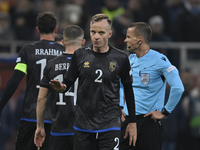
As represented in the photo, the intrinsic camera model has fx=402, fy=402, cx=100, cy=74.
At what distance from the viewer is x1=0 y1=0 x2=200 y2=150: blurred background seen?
9.44 m

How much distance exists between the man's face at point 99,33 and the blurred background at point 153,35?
5.01 meters

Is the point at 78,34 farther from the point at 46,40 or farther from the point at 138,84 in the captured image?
the point at 138,84

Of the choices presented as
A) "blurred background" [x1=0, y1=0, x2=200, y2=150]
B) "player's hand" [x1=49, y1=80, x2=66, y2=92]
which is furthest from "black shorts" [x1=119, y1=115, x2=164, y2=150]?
"blurred background" [x1=0, y1=0, x2=200, y2=150]

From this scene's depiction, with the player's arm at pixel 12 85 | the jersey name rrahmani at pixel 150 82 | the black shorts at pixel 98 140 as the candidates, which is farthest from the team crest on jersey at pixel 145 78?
the player's arm at pixel 12 85

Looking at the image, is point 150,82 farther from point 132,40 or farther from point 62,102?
point 62,102

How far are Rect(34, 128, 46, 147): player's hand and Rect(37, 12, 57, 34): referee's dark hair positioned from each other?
158 centimetres

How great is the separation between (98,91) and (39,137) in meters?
1.35

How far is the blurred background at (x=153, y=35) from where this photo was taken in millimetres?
9438

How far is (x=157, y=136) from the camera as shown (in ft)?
19.0

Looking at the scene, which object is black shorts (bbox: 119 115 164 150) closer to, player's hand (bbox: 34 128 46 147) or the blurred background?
player's hand (bbox: 34 128 46 147)

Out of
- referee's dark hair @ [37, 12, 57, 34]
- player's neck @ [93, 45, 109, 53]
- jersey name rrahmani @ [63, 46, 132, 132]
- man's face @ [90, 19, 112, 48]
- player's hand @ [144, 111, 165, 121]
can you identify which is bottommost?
player's hand @ [144, 111, 165, 121]

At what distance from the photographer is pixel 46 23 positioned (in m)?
6.15

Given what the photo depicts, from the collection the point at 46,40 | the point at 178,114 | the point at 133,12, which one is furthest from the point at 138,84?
the point at 133,12

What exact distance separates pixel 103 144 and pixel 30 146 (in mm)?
1681
